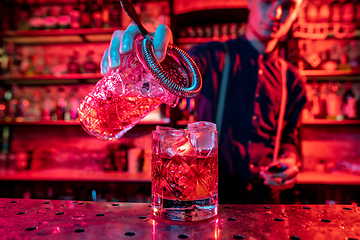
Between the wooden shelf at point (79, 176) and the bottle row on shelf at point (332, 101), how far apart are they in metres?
1.67

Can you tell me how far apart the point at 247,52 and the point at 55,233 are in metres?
1.18

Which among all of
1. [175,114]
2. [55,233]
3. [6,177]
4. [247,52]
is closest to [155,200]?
[55,233]

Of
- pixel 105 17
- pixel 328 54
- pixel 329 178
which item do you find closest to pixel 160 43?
pixel 329 178

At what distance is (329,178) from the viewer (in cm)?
211

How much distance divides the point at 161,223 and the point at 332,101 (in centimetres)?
240

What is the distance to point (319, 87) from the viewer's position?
97.2 inches

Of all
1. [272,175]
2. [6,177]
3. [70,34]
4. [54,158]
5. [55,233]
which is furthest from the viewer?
[54,158]

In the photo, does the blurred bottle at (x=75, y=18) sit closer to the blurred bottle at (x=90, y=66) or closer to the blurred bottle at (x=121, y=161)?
the blurred bottle at (x=90, y=66)

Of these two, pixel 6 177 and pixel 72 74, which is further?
pixel 72 74

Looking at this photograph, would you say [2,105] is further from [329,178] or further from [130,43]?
[329,178]

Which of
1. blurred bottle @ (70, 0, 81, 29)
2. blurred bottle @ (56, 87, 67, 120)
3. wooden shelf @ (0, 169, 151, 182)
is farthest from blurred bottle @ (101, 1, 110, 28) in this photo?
wooden shelf @ (0, 169, 151, 182)

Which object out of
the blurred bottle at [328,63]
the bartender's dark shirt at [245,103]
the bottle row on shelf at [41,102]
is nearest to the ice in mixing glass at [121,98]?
the bartender's dark shirt at [245,103]

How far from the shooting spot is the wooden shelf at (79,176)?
217 centimetres

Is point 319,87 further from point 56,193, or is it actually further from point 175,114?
point 56,193
